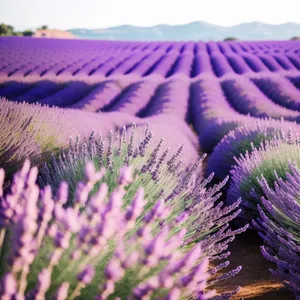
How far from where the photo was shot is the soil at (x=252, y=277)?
2.38 metres

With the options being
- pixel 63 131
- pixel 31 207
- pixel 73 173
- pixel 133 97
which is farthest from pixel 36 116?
pixel 133 97

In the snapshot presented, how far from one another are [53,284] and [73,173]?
4.22 ft

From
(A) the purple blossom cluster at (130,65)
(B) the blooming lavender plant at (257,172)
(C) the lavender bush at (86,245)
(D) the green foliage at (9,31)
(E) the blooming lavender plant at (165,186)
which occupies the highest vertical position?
(D) the green foliage at (9,31)

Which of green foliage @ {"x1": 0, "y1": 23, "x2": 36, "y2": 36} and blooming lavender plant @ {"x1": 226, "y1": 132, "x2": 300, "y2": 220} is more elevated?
green foliage @ {"x1": 0, "y1": 23, "x2": 36, "y2": 36}

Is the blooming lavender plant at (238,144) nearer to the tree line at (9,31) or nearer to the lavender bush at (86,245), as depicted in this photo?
the lavender bush at (86,245)

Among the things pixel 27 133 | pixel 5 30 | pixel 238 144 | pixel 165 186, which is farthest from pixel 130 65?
pixel 5 30

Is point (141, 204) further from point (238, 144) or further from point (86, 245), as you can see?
point (238, 144)

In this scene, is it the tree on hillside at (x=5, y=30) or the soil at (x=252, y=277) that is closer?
the soil at (x=252, y=277)

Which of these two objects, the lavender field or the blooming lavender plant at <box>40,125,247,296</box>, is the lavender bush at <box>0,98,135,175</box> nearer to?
the lavender field

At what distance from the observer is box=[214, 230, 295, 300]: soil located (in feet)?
7.82

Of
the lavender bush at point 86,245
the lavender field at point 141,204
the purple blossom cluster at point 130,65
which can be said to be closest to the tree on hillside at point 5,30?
the purple blossom cluster at point 130,65

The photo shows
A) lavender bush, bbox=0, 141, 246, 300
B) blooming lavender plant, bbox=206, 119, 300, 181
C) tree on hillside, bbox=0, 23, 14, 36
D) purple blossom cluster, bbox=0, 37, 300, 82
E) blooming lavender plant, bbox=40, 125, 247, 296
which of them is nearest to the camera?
lavender bush, bbox=0, 141, 246, 300

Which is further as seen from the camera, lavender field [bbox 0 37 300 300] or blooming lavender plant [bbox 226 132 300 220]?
blooming lavender plant [bbox 226 132 300 220]

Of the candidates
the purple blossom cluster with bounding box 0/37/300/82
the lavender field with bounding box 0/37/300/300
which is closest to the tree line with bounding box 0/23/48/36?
the purple blossom cluster with bounding box 0/37/300/82
